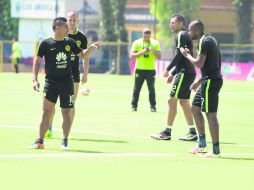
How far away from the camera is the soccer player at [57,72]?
13.5 metres

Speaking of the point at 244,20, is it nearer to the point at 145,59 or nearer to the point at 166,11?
the point at 166,11

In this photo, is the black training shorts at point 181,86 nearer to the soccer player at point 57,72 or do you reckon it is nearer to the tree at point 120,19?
the soccer player at point 57,72

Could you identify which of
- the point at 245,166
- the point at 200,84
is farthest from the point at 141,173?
the point at 200,84

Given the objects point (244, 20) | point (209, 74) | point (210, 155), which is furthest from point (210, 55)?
point (244, 20)

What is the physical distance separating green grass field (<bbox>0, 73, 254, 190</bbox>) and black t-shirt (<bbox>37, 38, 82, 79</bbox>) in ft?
3.69

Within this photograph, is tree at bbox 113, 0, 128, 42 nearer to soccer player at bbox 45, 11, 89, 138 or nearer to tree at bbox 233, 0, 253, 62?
tree at bbox 233, 0, 253, 62

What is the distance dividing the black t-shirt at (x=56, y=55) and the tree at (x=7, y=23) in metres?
61.2

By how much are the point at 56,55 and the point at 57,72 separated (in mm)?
259

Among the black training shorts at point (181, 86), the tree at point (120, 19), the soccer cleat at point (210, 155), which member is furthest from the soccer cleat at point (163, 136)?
the tree at point (120, 19)

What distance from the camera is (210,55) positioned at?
12906 millimetres

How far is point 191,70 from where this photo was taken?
Result: 16.0 metres

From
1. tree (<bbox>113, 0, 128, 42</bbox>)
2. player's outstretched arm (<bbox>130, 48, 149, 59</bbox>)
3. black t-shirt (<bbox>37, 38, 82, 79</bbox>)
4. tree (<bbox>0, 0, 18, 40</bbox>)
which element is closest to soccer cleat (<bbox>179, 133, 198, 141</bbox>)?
black t-shirt (<bbox>37, 38, 82, 79</bbox>)

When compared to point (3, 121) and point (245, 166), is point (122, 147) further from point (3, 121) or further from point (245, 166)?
point (3, 121)

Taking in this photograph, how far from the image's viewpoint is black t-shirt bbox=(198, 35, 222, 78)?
503 inches
